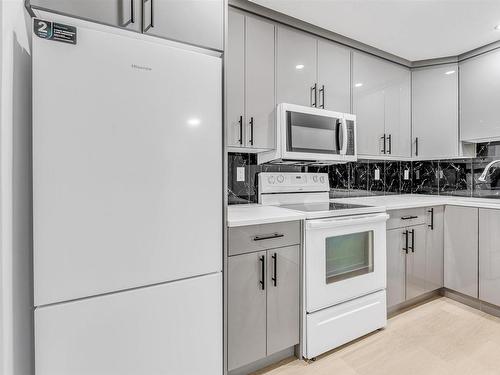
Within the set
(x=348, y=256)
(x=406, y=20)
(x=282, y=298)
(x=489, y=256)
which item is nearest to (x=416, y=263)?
(x=489, y=256)

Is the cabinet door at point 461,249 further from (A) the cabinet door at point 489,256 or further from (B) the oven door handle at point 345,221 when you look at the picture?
(B) the oven door handle at point 345,221

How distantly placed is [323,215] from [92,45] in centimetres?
145

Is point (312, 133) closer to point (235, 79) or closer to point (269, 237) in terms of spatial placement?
point (235, 79)

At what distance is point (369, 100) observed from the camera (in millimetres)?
2492

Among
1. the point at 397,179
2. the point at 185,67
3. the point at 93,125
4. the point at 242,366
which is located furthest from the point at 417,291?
the point at 93,125

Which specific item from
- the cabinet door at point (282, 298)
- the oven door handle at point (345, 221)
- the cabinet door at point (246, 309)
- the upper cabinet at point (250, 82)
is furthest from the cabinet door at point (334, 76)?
the cabinet door at point (246, 309)

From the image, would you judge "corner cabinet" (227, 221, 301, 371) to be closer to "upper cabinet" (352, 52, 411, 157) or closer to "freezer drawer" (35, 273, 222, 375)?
"freezer drawer" (35, 273, 222, 375)

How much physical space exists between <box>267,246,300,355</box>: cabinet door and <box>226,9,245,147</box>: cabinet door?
2.66ft

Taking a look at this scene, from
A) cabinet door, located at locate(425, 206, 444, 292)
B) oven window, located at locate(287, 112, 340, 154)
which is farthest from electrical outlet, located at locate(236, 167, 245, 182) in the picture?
cabinet door, located at locate(425, 206, 444, 292)

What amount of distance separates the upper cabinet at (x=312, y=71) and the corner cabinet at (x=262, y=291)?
1049 mm

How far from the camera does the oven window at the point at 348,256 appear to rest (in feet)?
5.80

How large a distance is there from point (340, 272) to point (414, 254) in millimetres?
940

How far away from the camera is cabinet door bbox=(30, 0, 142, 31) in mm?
988

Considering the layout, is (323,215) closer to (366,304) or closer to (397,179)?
(366,304)
